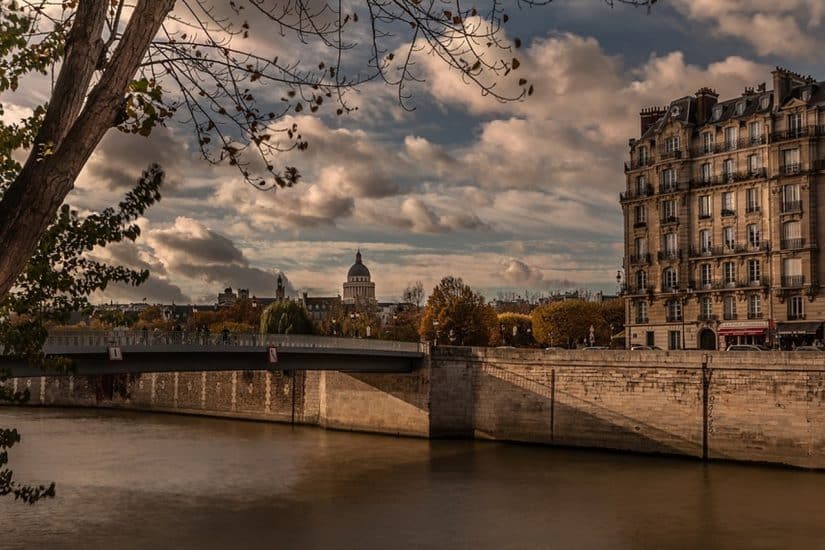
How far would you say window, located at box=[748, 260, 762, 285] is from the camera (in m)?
46.7

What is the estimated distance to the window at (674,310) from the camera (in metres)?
50.2

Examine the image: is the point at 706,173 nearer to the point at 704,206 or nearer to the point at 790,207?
the point at 704,206

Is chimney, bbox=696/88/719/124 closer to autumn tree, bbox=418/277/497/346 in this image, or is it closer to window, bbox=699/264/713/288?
window, bbox=699/264/713/288

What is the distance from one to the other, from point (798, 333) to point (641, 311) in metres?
9.50

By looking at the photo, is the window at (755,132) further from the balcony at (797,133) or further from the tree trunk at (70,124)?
the tree trunk at (70,124)

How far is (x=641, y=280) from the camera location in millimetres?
52125

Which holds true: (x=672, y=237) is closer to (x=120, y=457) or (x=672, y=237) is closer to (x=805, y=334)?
(x=805, y=334)

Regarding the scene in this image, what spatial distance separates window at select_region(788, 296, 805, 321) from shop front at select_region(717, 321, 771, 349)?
3.88 feet

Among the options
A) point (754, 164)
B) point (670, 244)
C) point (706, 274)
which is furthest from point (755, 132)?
point (706, 274)

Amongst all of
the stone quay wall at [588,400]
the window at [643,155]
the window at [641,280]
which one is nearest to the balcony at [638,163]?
the window at [643,155]

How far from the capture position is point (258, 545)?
21.0 meters

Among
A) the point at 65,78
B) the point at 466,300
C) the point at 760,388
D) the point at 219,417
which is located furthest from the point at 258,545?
the point at 466,300

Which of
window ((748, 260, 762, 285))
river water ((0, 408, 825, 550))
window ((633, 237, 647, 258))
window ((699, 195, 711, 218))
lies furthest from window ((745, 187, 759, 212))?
river water ((0, 408, 825, 550))

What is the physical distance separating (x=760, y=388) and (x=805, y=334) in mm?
13860
